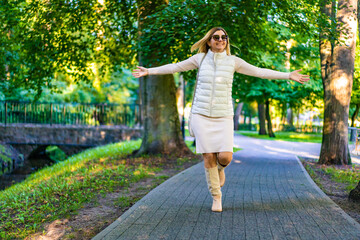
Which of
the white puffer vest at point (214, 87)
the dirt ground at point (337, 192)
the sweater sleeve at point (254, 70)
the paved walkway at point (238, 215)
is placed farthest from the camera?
the dirt ground at point (337, 192)

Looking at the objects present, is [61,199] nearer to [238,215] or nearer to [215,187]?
[215,187]

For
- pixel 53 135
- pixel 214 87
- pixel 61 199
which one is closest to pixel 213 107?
pixel 214 87

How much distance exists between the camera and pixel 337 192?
24.7ft

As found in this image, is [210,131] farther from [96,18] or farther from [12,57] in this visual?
[12,57]

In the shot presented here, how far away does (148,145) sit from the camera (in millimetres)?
12586

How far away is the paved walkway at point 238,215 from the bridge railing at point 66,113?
1422 cm

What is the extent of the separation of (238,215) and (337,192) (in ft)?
11.1

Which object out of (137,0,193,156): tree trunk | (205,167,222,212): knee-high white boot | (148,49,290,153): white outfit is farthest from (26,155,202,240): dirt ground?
(137,0,193,156): tree trunk

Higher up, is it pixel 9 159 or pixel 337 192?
pixel 337 192

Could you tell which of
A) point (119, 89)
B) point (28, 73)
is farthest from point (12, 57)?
point (119, 89)

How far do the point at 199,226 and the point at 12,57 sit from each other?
1142 cm

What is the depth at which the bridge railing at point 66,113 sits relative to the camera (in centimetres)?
2114

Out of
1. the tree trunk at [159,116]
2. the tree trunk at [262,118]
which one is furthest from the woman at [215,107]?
the tree trunk at [262,118]

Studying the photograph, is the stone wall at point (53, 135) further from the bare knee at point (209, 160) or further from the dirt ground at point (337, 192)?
the bare knee at point (209, 160)
